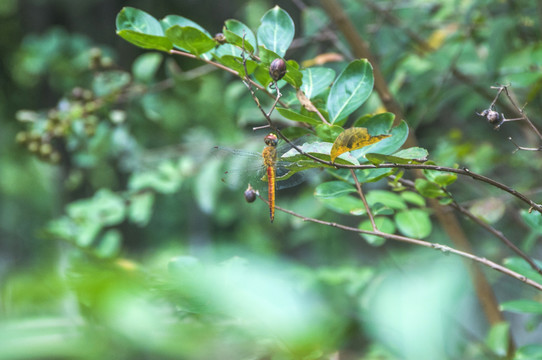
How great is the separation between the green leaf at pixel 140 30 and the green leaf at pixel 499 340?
60 cm

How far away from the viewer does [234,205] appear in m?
1.71

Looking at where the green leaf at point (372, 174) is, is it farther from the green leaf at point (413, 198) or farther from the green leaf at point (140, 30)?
the green leaf at point (140, 30)

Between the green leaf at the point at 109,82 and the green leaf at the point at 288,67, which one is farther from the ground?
the green leaf at the point at 109,82

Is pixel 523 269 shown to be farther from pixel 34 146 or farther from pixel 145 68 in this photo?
pixel 34 146

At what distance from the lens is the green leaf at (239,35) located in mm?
445

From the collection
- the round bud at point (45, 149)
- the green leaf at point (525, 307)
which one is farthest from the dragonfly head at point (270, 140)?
the round bud at point (45, 149)

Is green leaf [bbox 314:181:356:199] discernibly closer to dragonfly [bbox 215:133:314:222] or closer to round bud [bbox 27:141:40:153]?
dragonfly [bbox 215:133:314:222]

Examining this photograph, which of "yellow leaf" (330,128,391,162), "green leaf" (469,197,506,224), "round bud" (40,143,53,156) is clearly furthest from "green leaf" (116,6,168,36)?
"round bud" (40,143,53,156)

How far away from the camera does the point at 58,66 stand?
157 centimetres

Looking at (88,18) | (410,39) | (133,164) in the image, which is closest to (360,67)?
(410,39)

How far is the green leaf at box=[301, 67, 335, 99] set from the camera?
0.50 m

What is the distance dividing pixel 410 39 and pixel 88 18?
1575 millimetres

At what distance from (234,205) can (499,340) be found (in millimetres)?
1149

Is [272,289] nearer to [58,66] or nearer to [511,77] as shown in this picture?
[511,77]
